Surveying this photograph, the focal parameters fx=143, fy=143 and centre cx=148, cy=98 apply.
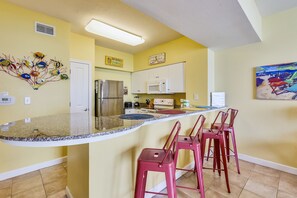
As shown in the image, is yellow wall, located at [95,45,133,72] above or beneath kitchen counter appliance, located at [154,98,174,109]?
above

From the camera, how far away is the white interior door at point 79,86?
10.6 feet

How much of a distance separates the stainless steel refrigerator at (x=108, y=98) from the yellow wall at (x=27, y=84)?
88 cm

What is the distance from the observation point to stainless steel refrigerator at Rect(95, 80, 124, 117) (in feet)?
11.8

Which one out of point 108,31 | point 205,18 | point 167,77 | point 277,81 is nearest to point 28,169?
point 108,31

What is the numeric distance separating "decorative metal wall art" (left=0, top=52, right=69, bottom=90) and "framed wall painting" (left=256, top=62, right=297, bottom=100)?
3.60 metres

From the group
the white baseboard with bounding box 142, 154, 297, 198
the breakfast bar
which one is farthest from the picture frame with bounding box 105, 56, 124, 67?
the white baseboard with bounding box 142, 154, 297, 198

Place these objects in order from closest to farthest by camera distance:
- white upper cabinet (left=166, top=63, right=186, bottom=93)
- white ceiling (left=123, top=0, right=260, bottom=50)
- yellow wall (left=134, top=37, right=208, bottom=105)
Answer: white ceiling (left=123, top=0, right=260, bottom=50)
yellow wall (left=134, top=37, right=208, bottom=105)
white upper cabinet (left=166, top=63, right=186, bottom=93)

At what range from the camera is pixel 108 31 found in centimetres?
268

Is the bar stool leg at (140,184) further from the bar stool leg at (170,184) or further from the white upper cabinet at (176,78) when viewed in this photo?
the white upper cabinet at (176,78)

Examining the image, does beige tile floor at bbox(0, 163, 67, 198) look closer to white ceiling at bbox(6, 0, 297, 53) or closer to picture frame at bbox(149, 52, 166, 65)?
white ceiling at bbox(6, 0, 297, 53)

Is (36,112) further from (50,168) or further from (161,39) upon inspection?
(161,39)

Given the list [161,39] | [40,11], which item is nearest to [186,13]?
[161,39]

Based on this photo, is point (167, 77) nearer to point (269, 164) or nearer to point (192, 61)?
point (192, 61)

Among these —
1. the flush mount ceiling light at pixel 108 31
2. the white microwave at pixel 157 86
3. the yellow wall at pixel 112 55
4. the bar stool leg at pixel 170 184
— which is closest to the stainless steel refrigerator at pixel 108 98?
the yellow wall at pixel 112 55
